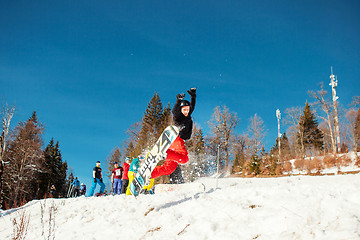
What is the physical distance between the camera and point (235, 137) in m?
32.8

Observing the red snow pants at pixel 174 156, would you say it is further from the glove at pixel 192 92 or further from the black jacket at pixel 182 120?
the glove at pixel 192 92

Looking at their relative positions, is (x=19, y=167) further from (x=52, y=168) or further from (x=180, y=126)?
(x=180, y=126)

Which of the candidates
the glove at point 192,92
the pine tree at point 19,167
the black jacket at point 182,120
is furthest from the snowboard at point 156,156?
the pine tree at point 19,167

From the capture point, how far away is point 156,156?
5.52 metres

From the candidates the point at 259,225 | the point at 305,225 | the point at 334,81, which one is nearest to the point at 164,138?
the point at 259,225

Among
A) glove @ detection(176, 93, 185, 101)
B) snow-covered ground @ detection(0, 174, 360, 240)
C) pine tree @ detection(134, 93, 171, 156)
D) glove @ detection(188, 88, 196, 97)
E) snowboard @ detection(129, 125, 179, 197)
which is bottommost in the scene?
snow-covered ground @ detection(0, 174, 360, 240)

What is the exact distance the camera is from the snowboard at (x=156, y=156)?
5363mm

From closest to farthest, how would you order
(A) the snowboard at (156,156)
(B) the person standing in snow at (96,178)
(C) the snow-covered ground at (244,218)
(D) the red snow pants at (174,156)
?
(C) the snow-covered ground at (244,218), (A) the snowboard at (156,156), (D) the red snow pants at (174,156), (B) the person standing in snow at (96,178)

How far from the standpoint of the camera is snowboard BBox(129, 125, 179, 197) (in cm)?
536

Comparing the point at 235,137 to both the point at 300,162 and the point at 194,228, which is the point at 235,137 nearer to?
the point at 300,162

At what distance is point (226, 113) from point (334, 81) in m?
15.0

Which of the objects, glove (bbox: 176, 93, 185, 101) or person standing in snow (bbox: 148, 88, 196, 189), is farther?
glove (bbox: 176, 93, 185, 101)

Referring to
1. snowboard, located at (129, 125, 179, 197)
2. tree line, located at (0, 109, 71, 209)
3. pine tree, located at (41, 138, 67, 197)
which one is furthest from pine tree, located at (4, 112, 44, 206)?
snowboard, located at (129, 125, 179, 197)

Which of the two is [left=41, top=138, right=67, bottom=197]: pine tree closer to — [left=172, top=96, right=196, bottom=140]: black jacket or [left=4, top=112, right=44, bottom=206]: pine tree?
[left=4, top=112, right=44, bottom=206]: pine tree
